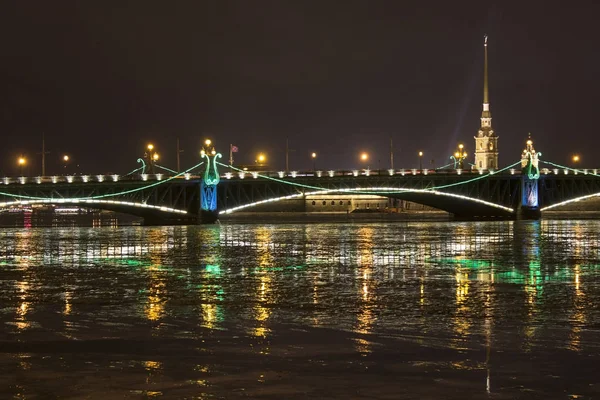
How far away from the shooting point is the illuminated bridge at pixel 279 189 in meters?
98.4

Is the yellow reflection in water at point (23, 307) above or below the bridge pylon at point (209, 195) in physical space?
below

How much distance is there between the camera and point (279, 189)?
356ft

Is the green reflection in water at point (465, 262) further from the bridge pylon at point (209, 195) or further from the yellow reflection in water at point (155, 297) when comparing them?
the bridge pylon at point (209, 195)

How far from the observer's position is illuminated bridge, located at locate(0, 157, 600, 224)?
9838 centimetres

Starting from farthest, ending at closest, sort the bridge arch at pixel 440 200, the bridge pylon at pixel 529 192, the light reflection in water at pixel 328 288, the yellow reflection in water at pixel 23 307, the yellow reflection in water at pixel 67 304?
the bridge pylon at pixel 529 192, the bridge arch at pixel 440 200, the yellow reflection in water at pixel 67 304, the light reflection in water at pixel 328 288, the yellow reflection in water at pixel 23 307

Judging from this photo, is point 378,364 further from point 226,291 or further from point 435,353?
Answer: point 226,291

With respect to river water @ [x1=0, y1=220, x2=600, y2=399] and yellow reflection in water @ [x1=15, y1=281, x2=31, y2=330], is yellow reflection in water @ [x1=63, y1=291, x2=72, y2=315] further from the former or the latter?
yellow reflection in water @ [x1=15, y1=281, x2=31, y2=330]

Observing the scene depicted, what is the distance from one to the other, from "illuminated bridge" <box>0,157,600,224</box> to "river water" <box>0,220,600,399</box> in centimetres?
6315

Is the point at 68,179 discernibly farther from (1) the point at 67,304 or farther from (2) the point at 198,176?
(1) the point at 67,304

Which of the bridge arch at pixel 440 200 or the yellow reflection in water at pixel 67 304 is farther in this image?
the bridge arch at pixel 440 200

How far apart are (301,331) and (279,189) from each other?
8981cm

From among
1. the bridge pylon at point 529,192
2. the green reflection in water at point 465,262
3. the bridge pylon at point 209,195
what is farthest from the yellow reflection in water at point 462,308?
the bridge pylon at point 529,192

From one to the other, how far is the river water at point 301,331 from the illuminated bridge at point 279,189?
63.1 meters

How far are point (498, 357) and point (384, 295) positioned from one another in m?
9.52
